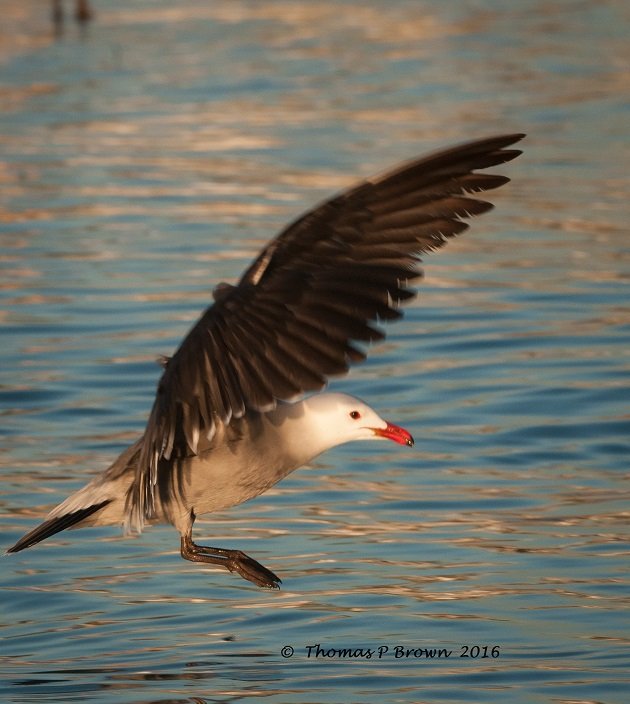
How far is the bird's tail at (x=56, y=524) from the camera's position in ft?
24.4

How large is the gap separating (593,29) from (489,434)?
1648 cm

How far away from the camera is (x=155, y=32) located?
27078 millimetres

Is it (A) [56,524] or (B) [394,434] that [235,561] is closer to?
(A) [56,524]

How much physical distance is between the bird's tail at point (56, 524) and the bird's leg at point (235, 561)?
43cm

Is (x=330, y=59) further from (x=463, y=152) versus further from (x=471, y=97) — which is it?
(x=463, y=152)

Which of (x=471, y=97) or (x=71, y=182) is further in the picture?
(x=471, y=97)

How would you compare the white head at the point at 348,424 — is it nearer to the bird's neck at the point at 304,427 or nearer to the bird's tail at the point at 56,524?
the bird's neck at the point at 304,427

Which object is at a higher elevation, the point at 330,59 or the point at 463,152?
the point at 330,59

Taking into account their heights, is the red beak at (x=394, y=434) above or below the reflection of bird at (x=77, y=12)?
below

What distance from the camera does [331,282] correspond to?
242 inches

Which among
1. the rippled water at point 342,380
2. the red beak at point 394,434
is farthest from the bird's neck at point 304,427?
the rippled water at point 342,380

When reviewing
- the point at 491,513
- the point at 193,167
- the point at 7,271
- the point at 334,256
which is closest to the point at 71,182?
the point at 193,167

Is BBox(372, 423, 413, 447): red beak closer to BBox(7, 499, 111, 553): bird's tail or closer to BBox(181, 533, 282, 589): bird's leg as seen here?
BBox(181, 533, 282, 589): bird's leg

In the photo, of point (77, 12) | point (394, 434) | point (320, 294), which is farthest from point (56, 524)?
point (77, 12)
